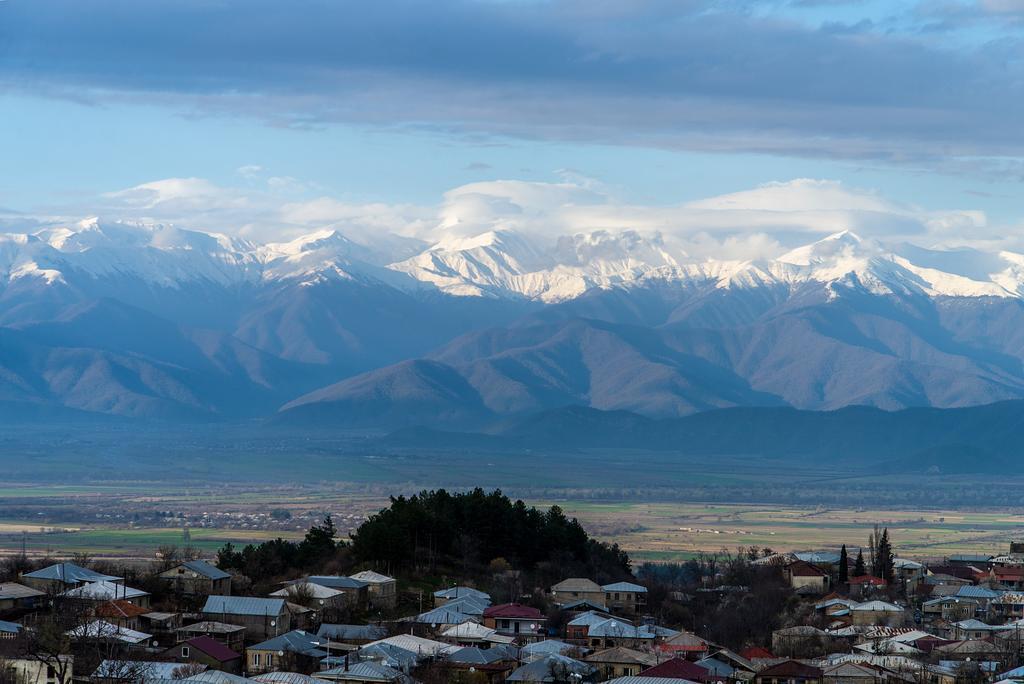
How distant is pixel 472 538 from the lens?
297 feet

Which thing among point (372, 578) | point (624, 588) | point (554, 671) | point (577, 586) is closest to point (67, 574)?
point (372, 578)

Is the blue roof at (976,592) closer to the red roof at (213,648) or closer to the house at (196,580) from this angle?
the house at (196,580)

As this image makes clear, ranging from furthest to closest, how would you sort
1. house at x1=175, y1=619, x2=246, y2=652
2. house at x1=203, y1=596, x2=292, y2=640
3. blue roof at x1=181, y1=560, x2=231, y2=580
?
blue roof at x1=181, y1=560, x2=231, y2=580 → house at x1=203, y1=596, x2=292, y2=640 → house at x1=175, y1=619, x2=246, y2=652

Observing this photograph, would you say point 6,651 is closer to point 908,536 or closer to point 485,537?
point 485,537

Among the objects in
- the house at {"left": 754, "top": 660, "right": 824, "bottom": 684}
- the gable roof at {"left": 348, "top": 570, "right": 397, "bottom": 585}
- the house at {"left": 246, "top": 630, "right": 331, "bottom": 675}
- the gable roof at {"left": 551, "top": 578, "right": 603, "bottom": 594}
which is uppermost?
the gable roof at {"left": 348, "top": 570, "right": 397, "bottom": 585}

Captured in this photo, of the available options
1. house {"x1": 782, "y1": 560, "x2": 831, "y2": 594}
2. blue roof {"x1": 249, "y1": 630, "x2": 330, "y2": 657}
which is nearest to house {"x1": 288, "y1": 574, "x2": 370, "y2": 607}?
blue roof {"x1": 249, "y1": 630, "x2": 330, "y2": 657}

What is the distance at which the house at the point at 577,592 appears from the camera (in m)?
79.8

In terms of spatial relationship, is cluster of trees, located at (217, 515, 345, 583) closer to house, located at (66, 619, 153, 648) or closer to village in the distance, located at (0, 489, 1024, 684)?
village in the distance, located at (0, 489, 1024, 684)

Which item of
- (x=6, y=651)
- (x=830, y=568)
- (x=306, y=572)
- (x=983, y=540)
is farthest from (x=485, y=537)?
(x=983, y=540)

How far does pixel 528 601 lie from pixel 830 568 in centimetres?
2573

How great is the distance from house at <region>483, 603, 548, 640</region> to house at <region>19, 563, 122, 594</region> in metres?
12.2

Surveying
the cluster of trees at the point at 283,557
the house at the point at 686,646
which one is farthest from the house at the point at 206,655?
the cluster of trees at the point at 283,557

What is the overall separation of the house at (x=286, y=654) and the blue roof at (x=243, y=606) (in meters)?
3.65

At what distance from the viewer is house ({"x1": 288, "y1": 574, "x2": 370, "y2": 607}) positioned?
243 ft
